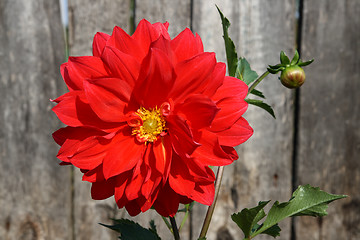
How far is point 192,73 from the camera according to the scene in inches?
18.7

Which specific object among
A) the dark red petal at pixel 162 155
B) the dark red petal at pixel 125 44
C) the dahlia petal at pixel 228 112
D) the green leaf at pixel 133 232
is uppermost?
the dark red petal at pixel 125 44

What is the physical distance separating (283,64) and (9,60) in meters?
1.03

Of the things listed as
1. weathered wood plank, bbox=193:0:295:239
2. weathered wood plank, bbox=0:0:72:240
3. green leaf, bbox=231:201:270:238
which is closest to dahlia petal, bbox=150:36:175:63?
green leaf, bbox=231:201:270:238

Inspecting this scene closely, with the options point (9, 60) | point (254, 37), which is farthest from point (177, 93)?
point (9, 60)

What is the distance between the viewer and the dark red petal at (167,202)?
1.66ft

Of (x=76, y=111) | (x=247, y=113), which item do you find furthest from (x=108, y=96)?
(x=247, y=113)

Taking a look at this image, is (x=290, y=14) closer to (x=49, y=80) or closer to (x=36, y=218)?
(x=49, y=80)

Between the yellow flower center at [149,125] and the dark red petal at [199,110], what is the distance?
43 mm

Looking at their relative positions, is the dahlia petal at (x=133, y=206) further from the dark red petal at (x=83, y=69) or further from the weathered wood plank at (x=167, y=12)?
the weathered wood plank at (x=167, y=12)

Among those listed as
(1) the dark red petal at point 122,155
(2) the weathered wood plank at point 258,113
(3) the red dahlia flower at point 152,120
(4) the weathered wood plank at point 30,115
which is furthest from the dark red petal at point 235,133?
(4) the weathered wood plank at point 30,115

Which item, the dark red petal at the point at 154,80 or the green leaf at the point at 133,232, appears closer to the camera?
the dark red petal at the point at 154,80

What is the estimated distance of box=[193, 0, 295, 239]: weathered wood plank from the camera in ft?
4.26

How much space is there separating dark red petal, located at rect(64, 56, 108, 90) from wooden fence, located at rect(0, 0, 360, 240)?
0.84 metres

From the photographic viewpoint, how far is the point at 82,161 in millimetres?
487
